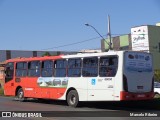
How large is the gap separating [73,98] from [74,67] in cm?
157

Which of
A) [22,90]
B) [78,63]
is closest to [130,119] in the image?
[78,63]

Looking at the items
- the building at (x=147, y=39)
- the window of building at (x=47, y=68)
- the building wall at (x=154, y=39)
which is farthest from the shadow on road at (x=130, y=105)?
the building wall at (x=154, y=39)

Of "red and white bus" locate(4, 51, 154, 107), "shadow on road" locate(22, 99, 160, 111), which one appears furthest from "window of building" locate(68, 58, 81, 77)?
"shadow on road" locate(22, 99, 160, 111)

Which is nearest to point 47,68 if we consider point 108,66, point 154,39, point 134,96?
point 108,66

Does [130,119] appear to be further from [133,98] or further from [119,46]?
[119,46]

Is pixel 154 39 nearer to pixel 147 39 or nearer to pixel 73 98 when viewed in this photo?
pixel 147 39

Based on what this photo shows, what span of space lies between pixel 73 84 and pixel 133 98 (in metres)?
3.61

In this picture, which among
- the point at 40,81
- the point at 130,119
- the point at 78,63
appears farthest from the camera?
the point at 40,81

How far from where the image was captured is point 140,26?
70688 mm

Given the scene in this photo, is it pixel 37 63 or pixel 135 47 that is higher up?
pixel 135 47

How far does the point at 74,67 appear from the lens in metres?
20.9

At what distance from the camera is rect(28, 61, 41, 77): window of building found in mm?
23625

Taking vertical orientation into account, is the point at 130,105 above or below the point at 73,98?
below

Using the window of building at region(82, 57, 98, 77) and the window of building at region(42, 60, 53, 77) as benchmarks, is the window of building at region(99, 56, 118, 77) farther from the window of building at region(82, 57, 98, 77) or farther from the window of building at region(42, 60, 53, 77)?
the window of building at region(42, 60, 53, 77)
